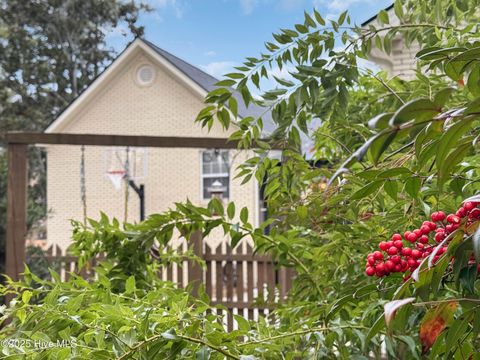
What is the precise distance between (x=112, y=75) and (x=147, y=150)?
1.99 m

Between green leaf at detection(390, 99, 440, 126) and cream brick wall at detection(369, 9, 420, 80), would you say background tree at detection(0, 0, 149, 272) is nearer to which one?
cream brick wall at detection(369, 9, 420, 80)

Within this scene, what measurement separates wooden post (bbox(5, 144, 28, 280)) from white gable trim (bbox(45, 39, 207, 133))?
294 inches

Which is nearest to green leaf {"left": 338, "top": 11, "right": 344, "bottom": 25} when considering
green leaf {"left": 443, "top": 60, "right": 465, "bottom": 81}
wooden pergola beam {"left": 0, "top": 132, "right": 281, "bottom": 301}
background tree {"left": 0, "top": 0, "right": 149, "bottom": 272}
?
green leaf {"left": 443, "top": 60, "right": 465, "bottom": 81}

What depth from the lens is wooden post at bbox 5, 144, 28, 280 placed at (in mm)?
3629

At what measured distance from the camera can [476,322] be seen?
0.52m

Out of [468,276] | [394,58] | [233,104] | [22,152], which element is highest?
[394,58]

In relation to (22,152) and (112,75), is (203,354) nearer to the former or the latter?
(22,152)

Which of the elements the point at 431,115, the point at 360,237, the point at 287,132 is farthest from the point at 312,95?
the point at 431,115

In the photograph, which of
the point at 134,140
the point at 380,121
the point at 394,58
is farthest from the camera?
the point at 394,58

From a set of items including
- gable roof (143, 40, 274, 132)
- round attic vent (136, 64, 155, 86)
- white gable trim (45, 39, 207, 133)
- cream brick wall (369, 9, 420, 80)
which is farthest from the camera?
round attic vent (136, 64, 155, 86)

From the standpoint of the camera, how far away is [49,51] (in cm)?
1797

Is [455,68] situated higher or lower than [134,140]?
lower

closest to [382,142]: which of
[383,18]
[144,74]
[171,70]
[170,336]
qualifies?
[170,336]

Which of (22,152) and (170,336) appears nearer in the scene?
(170,336)
